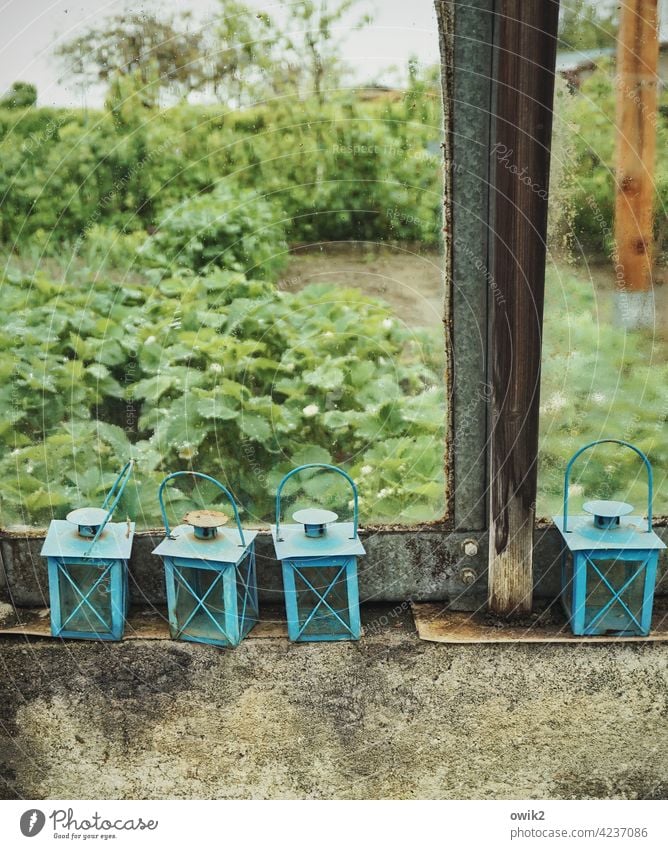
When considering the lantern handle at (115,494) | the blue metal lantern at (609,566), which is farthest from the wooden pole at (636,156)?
the lantern handle at (115,494)

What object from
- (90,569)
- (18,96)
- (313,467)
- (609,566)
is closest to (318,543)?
(313,467)

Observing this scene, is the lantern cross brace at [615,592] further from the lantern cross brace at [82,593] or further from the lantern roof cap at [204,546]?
the lantern cross brace at [82,593]

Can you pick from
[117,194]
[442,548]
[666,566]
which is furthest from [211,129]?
[666,566]

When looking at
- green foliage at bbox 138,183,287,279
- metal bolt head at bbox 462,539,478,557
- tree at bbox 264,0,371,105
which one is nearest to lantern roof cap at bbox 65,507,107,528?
green foliage at bbox 138,183,287,279

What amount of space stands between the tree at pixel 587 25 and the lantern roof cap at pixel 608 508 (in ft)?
2.43

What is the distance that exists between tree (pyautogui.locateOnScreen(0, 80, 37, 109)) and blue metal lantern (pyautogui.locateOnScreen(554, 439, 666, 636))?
1074 mm

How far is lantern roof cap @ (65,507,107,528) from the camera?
63.4 inches

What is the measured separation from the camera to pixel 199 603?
5.35ft

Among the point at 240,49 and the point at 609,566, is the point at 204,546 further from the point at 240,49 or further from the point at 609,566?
the point at 240,49

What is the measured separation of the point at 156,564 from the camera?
5.73 ft

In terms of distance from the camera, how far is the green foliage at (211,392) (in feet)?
5.40

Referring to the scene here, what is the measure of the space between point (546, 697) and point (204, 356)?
833mm

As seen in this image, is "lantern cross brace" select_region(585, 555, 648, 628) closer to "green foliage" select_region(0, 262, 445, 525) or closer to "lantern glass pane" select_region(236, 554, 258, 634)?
"green foliage" select_region(0, 262, 445, 525)

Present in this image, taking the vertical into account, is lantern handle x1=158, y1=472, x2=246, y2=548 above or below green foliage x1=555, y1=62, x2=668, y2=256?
below
